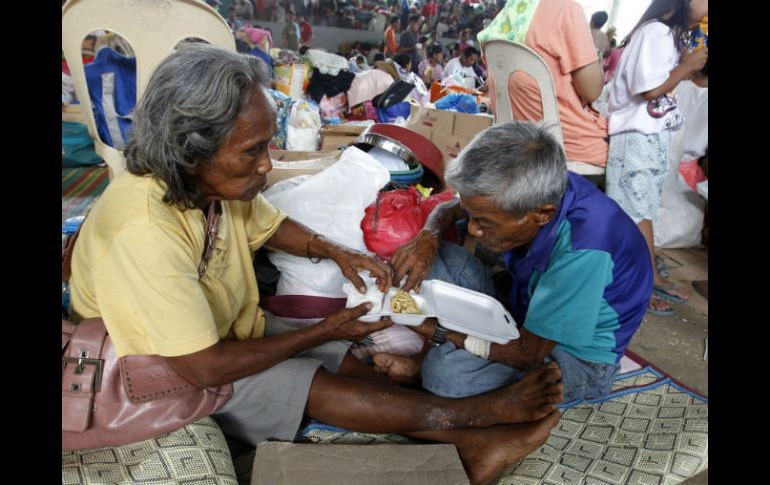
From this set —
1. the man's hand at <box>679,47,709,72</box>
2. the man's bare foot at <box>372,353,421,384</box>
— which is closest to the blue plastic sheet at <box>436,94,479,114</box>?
the man's hand at <box>679,47,709,72</box>

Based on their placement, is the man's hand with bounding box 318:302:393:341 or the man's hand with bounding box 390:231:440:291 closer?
the man's hand with bounding box 318:302:393:341

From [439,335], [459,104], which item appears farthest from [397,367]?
[459,104]

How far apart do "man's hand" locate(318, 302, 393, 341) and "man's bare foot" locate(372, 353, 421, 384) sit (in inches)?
13.6

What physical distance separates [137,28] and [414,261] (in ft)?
6.67

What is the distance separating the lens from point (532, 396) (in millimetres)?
1499

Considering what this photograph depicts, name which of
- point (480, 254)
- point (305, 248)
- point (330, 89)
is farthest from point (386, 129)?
point (330, 89)

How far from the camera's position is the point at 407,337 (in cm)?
192

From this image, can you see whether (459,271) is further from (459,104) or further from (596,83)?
(459,104)

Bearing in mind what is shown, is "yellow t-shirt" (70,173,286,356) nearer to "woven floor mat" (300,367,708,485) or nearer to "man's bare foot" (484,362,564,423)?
"woven floor mat" (300,367,708,485)

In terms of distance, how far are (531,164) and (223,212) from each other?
923mm

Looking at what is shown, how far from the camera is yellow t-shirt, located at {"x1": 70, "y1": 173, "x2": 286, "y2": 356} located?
1.13 m

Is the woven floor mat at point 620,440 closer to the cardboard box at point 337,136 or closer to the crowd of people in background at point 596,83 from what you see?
the crowd of people in background at point 596,83

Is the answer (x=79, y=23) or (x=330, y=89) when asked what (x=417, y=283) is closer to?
(x=79, y=23)

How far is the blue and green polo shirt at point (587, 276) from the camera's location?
1.40m
